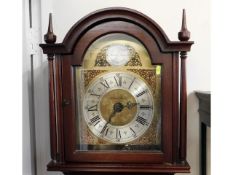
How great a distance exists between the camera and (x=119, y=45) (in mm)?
862

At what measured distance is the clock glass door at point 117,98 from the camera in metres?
0.86

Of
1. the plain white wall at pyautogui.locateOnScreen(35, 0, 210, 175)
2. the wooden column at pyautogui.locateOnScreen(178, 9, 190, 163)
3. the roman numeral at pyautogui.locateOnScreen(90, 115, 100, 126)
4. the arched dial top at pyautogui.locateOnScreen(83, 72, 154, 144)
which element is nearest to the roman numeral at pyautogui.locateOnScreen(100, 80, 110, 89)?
the arched dial top at pyautogui.locateOnScreen(83, 72, 154, 144)

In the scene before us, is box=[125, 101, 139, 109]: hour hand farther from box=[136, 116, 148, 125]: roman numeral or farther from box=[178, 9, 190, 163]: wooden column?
box=[178, 9, 190, 163]: wooden column

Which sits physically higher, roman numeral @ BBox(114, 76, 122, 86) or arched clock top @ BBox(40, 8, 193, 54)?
arched clock top @ BBox(40, 8, 193, 54)

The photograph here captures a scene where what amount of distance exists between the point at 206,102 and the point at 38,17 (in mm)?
778

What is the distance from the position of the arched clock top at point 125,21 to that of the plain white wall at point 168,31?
0.28 meters

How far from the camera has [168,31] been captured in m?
1.09

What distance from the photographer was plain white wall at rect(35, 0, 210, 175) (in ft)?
3.55

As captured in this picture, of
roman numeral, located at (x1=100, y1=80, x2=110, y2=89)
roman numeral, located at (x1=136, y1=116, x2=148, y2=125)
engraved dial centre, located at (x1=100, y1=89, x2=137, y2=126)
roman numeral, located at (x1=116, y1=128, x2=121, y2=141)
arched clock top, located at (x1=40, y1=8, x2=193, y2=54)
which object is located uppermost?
arched clock top, located at (x1=40, y1=8, x2=193, y2=54)

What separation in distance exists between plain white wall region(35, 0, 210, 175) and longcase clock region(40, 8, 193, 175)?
0.26 meters

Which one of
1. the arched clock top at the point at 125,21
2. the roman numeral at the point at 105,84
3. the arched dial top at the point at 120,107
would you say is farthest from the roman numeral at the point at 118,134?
the arched clock top at the point at 125,21

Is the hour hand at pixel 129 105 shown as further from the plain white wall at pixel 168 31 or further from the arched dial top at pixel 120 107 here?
the plain white wall at pixel 168 31

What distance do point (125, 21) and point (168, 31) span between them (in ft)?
1.04

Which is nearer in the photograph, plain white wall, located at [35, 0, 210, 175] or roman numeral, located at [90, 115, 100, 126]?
roman numeral, located at [90, 115, 100, 126]
